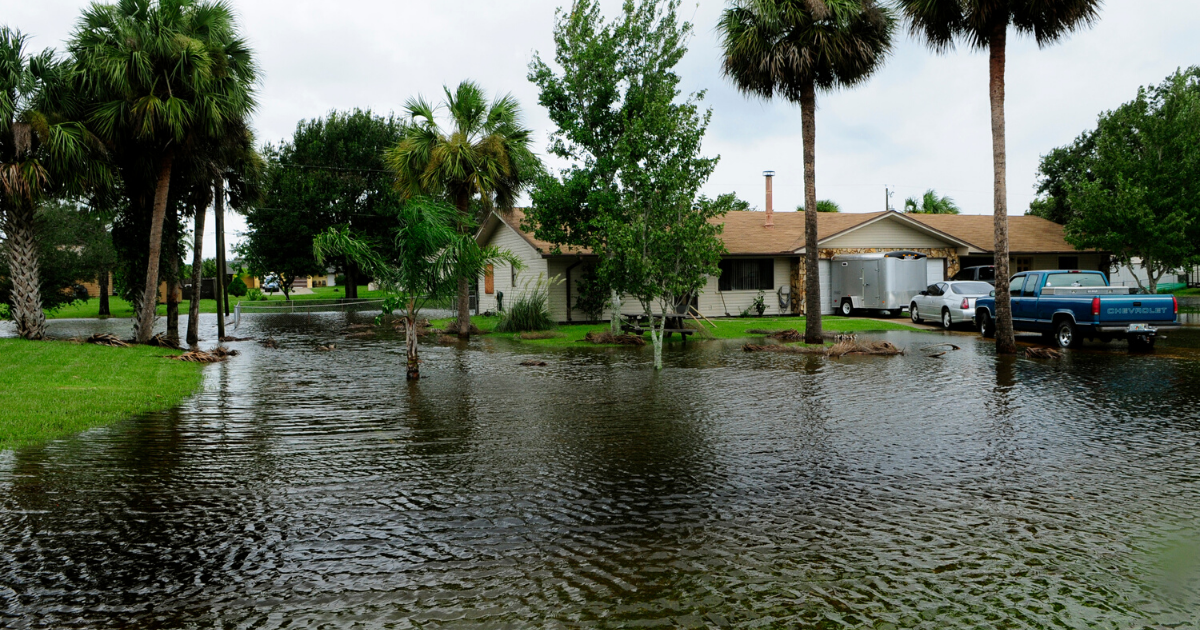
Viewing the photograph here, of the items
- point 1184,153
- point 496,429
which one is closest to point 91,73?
point 496,429

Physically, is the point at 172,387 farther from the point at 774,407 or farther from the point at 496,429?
the point at 774,407

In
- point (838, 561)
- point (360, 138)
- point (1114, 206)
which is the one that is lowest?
point (838, 561)

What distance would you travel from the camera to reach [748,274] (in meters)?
33.7

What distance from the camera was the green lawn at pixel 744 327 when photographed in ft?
79.1

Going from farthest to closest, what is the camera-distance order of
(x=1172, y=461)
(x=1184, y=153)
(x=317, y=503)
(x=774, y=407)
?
(x=1184, y=153), (x=774, y=407), (x=1172, y=461), (x=317, y=503)

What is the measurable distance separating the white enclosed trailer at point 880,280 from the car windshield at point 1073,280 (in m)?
10.5

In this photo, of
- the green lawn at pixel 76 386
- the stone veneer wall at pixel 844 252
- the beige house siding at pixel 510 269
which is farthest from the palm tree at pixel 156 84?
the stone veneer wall at pixel 844 252

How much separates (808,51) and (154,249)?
58.3ft

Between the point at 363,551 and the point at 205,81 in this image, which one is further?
the point at 205,81

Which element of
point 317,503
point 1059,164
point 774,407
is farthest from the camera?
point 1059,164

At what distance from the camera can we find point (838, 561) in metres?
5.09

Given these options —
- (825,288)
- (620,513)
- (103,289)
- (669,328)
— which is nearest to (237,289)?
(103,289)

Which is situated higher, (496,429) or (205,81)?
(205,81)

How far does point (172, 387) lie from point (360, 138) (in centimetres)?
4120
